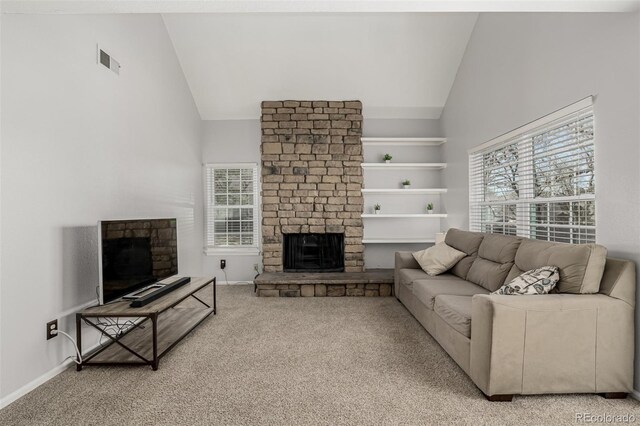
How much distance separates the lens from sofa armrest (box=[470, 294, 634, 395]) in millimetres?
2125

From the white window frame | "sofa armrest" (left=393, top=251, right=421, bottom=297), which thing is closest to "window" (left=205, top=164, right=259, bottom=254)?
the white window frame

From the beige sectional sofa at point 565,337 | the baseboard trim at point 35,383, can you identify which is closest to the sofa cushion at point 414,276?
the beige sectional sofa at point 565,337

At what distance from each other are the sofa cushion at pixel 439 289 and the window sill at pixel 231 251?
2753mm

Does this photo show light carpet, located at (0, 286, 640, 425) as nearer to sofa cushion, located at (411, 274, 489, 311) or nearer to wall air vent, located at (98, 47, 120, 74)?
sofa cushion, located at (411, 274, 489, 311)

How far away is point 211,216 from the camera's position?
572 centimetres

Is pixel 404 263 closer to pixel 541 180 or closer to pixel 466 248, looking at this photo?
pixel 466 248

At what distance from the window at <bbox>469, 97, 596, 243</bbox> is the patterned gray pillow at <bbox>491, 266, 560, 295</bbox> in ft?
1.68

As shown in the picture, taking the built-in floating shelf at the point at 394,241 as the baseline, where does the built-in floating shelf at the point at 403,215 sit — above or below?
above

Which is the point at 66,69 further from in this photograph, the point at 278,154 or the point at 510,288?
the point at 510,288

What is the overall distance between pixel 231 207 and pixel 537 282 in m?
4.34

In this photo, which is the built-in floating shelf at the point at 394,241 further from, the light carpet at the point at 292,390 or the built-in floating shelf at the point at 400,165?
the light carpet at the point at 292,390

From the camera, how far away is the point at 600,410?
6.76 ft

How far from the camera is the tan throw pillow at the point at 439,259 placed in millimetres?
3928

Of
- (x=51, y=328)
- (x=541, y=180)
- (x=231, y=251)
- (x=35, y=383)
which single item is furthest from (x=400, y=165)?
(x=35, y=383)
